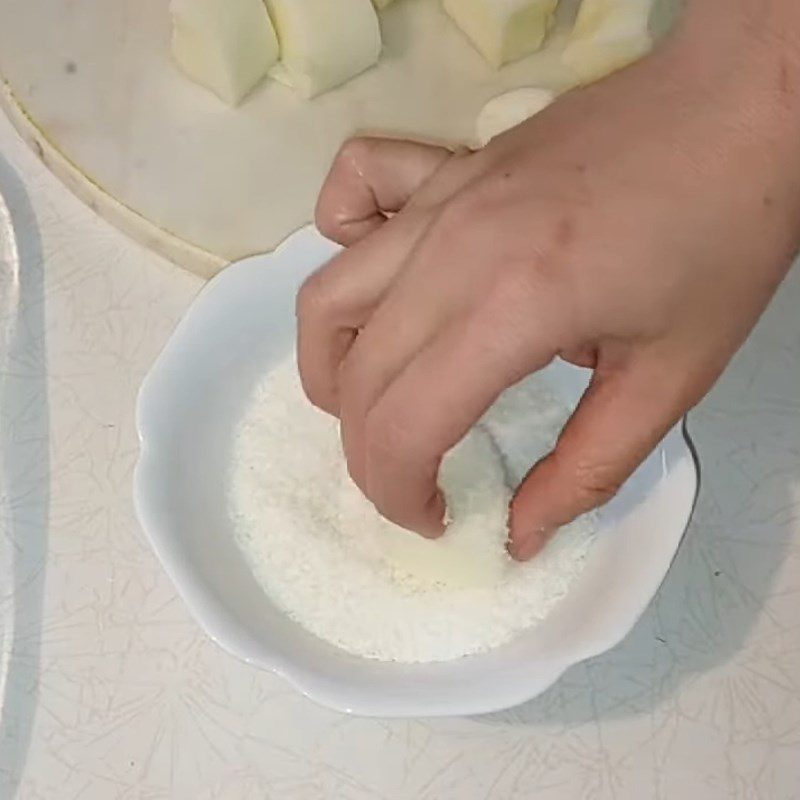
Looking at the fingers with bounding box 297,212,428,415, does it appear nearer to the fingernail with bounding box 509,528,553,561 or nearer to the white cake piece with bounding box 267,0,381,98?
the fingernail with bounding box 509,528,553,561

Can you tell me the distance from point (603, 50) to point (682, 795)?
1.65ft

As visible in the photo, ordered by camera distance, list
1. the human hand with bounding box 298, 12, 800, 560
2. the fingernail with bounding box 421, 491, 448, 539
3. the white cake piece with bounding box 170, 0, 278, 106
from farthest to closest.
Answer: the white cake piece with bounding box 170, 0, 278, 106 → the fingernail with bounding box 421, 491, 448, 539 → the human hand with bounding box 298, 12, 800, 560

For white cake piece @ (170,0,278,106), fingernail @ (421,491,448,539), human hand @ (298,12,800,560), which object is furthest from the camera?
white cake piece @ (170,0,278,106)

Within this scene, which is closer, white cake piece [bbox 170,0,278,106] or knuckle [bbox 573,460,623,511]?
knuckle [bbox 573,460,623,511]

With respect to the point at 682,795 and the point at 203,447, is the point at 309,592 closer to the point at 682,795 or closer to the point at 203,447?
the point at 203,447

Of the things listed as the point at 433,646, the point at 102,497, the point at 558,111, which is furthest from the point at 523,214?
the point at 102,497

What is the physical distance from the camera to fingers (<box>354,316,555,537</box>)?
53 cm

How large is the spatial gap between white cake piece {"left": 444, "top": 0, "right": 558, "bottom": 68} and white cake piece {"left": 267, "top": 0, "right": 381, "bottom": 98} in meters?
0.07

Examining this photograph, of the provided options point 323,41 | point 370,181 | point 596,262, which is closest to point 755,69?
point 596,262

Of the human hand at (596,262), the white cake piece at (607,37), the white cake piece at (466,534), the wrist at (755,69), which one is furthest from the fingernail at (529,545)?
the white cake piece at (607,37)

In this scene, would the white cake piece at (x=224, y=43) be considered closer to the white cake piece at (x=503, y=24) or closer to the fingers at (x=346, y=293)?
the white cake piece at (x=503, y=24)

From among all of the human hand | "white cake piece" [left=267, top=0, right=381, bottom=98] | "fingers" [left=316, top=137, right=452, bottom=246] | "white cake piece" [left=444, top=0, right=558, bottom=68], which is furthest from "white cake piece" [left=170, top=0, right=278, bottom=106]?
the human hand

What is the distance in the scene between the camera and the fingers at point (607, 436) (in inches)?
22.1

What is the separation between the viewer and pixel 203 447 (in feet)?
2.51
